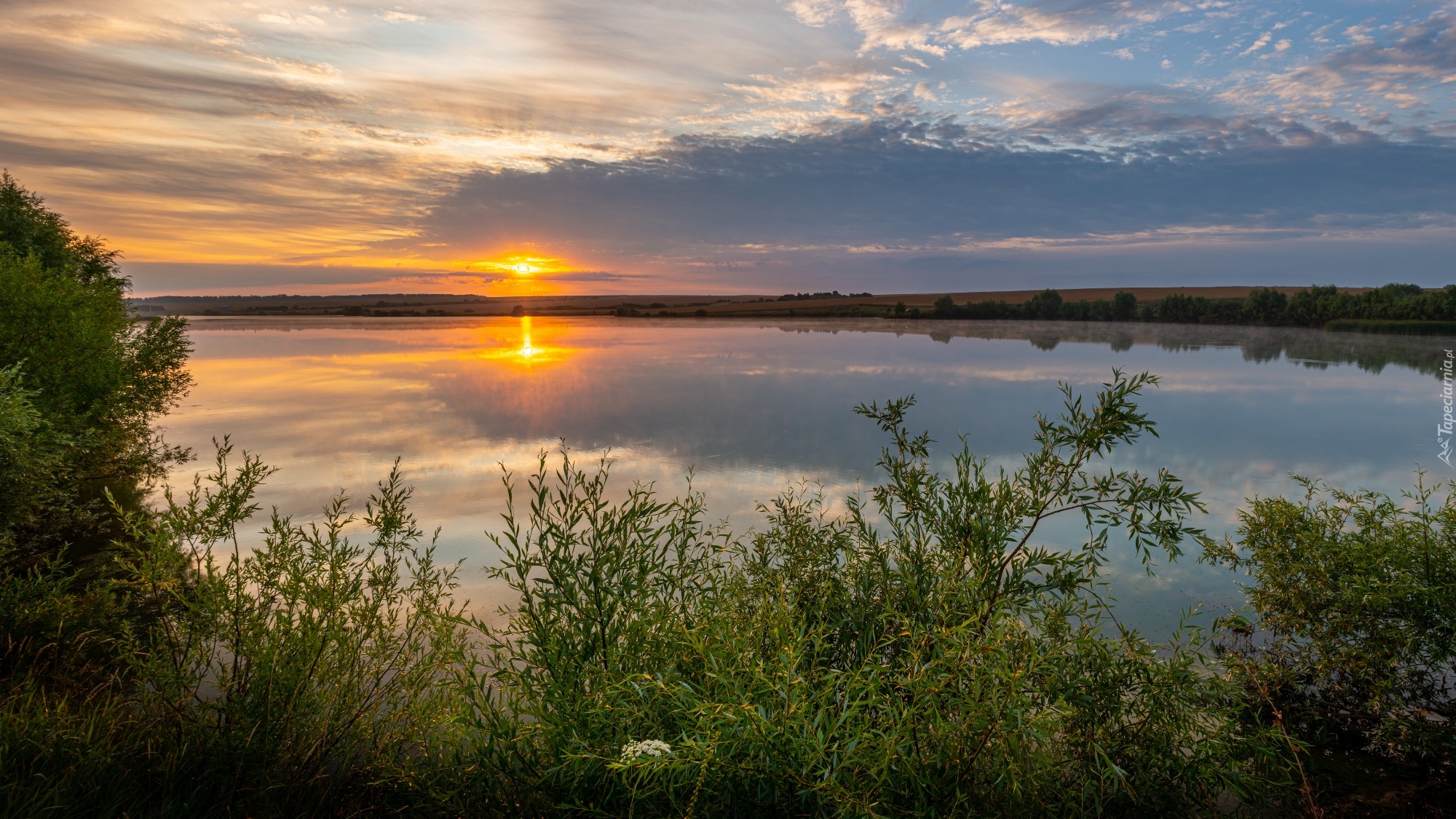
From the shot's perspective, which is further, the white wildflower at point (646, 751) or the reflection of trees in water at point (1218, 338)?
the reflection of trees in water at point (1218, 338)

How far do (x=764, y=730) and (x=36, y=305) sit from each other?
25342mm

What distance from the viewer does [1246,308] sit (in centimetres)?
9275

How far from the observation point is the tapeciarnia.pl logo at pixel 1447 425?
2602 cm

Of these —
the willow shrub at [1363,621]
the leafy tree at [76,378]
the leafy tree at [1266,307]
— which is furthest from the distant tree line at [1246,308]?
the leafy tree at [76,378]

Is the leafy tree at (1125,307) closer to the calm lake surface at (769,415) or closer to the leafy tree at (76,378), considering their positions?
the calm lake surface at (769,415)

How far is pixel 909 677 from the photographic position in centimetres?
510

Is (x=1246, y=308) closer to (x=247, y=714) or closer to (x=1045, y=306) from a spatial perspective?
(x=1045, y=306)

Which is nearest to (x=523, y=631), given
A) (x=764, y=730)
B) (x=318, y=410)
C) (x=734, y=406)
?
(x=764, y=730)

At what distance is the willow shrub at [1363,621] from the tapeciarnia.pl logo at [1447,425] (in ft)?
69.5

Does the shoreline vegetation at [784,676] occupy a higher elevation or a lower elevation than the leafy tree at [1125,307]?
lower

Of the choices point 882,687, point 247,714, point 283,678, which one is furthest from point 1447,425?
point 247,714

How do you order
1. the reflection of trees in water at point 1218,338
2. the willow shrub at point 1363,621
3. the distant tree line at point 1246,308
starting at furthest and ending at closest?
the distant tree line at point 1246,308 < the reflection of trees in water at point 1218,338 < the willow shrub at point 1363,621

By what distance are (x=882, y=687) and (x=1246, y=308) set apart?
109 meters

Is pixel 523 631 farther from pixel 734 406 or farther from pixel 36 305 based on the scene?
pixel 734 406
